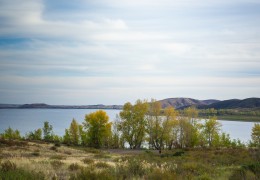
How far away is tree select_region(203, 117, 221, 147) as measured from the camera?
212 ft

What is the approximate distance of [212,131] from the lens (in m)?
65.0

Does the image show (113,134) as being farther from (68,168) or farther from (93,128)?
(68,168)

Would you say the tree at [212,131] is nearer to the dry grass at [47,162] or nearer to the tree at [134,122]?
the tree at [134,122]

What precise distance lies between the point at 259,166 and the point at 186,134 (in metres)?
51.2

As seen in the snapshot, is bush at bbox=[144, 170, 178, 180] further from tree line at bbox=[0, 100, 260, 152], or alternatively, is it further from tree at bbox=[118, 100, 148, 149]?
tree at bbox=[118, 100, 148, 149]

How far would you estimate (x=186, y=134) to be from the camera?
6234cm

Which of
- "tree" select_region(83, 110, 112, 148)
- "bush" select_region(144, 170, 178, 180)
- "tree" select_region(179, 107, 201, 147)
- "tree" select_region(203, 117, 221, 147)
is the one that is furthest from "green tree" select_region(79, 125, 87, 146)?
"bush" select_region(144, 170, 178, 180)

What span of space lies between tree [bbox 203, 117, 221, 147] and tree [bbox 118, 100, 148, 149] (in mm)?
15149

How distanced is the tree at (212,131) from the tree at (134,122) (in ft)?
49.7

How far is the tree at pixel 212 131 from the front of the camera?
Result: 64.5 m

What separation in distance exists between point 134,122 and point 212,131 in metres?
18.3

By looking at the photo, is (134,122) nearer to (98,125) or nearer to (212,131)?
(98,125)

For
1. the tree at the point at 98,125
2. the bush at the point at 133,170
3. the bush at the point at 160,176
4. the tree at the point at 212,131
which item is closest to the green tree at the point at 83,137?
the tree at the point at 98,125

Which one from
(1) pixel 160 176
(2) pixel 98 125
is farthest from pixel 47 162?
(2) pixel 98 125
